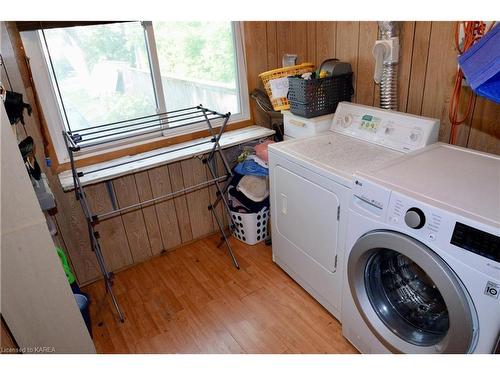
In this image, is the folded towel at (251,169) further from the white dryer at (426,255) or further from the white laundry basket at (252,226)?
the white dryer at (426,255)

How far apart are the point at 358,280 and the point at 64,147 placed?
6.38 feet

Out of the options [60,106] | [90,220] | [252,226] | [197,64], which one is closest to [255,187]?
[252,226]

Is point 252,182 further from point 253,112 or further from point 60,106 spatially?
point 60,106

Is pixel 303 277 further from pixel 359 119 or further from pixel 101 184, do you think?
pixel 101 184

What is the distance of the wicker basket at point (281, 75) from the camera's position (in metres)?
2.44

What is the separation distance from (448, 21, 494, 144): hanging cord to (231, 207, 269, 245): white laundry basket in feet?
4.40

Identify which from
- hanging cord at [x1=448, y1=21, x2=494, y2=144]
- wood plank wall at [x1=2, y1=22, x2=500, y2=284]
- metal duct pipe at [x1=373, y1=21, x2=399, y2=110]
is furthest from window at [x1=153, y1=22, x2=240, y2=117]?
hanging cord at [x1=448, y1=21, x2=494, y2=144]

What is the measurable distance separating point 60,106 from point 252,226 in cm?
154

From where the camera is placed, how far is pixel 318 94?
222 centimetres

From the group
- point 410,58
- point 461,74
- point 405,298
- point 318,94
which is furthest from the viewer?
point 318,94

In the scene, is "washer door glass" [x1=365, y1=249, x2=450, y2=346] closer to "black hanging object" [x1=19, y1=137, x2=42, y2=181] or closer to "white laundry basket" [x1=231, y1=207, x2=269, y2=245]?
"white laundry basket" [x1=231, y1=207, x2=269, y2=245]

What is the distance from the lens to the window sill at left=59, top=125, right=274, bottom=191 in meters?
2.07
